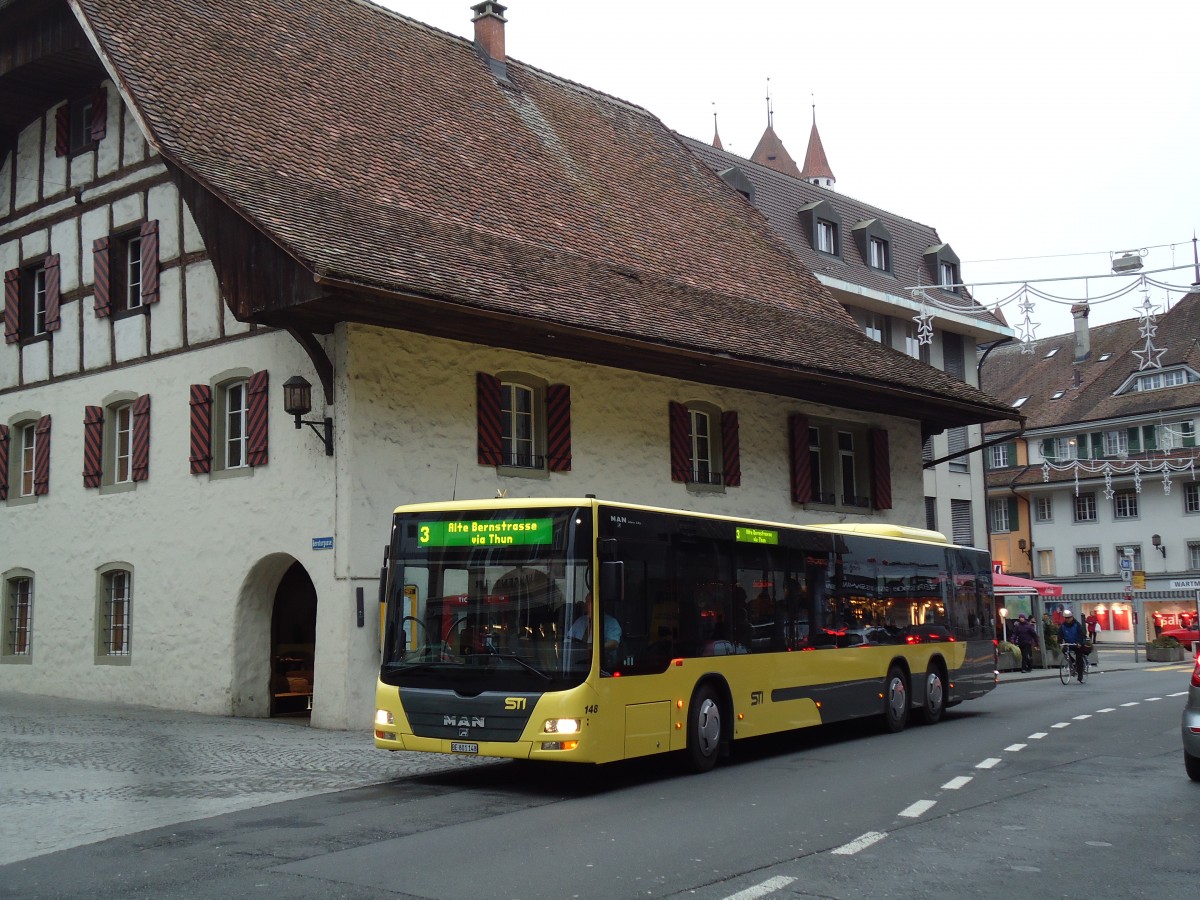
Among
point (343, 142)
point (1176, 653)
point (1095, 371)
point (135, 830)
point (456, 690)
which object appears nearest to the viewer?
point (135, 830)

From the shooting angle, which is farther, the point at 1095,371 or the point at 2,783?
the point at 1095,371

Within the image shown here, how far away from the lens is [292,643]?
2041 centimetres

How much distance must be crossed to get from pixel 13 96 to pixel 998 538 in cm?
5070

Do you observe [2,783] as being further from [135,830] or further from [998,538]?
[998,538]

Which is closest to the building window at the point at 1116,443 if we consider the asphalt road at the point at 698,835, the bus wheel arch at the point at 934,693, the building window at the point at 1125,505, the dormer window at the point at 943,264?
the building window at the point at 1125,505

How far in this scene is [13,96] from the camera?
907 inches

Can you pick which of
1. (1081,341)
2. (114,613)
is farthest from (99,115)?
(1081,341)

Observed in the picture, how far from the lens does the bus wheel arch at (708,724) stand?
13125 millimetres

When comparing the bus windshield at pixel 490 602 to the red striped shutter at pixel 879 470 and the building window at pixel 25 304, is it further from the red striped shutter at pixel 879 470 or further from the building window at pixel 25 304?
the red striped shutter at pixel 879 470

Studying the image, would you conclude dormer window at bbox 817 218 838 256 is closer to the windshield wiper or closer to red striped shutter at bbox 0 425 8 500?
red striped shutter at bbox 0 425 8 500

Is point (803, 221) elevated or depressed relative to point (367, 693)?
elevated

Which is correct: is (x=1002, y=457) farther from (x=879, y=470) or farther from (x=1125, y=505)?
(x=879, y=470)

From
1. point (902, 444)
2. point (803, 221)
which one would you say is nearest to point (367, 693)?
point (902, 444)

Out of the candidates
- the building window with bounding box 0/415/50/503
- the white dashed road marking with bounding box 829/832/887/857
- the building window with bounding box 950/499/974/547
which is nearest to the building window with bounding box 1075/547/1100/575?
the building window with bounding box 950/499/974/547
